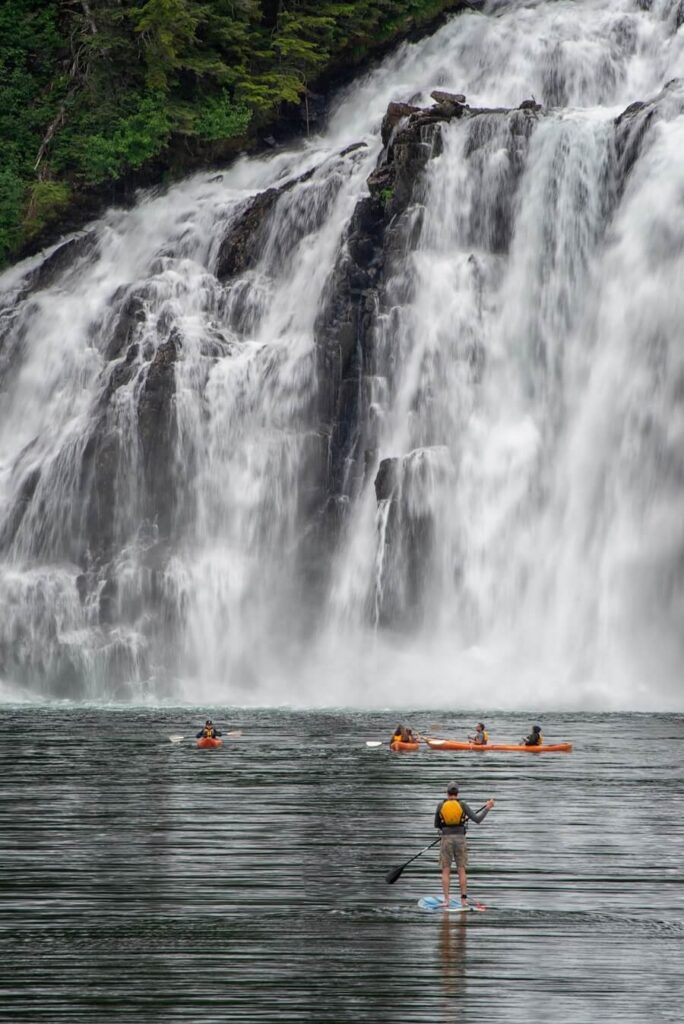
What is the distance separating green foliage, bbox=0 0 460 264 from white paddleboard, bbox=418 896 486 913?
62.4m

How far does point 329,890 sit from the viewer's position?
2227 centimetres

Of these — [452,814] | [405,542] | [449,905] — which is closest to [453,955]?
[449,905]

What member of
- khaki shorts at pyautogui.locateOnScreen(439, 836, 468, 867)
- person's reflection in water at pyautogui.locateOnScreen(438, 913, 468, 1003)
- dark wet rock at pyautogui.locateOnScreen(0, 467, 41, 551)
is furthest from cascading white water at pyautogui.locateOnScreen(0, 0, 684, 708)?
person's reflection in water at pyautogui.locateOnScreen(438, 913, 468, 1003)

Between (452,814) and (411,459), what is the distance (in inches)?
1526

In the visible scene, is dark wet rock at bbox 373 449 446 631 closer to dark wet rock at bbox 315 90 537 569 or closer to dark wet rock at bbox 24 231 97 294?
dark wet rock at bbox 315 90 537 569

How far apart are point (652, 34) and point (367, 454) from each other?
2597 cm

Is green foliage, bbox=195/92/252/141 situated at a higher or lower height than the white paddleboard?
higher

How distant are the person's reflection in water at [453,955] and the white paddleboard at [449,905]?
206 mm

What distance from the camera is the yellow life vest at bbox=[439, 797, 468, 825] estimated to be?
21.6 meters

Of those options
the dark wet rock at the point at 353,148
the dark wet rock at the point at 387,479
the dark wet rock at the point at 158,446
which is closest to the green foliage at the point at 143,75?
the dark wet rock at the point at 353,148

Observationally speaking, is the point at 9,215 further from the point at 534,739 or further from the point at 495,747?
the point at 534,739

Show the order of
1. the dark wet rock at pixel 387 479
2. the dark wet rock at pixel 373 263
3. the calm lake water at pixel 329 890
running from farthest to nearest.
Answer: the dark wet rock at pixel 373 263 → the dark wet rock at pixel 387 479 → the calm lake water at pixel 329 890

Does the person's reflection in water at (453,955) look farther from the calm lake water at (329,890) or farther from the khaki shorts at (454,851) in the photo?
the khaki shorts at (454,851)

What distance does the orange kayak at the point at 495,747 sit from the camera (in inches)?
Answer: 1570
